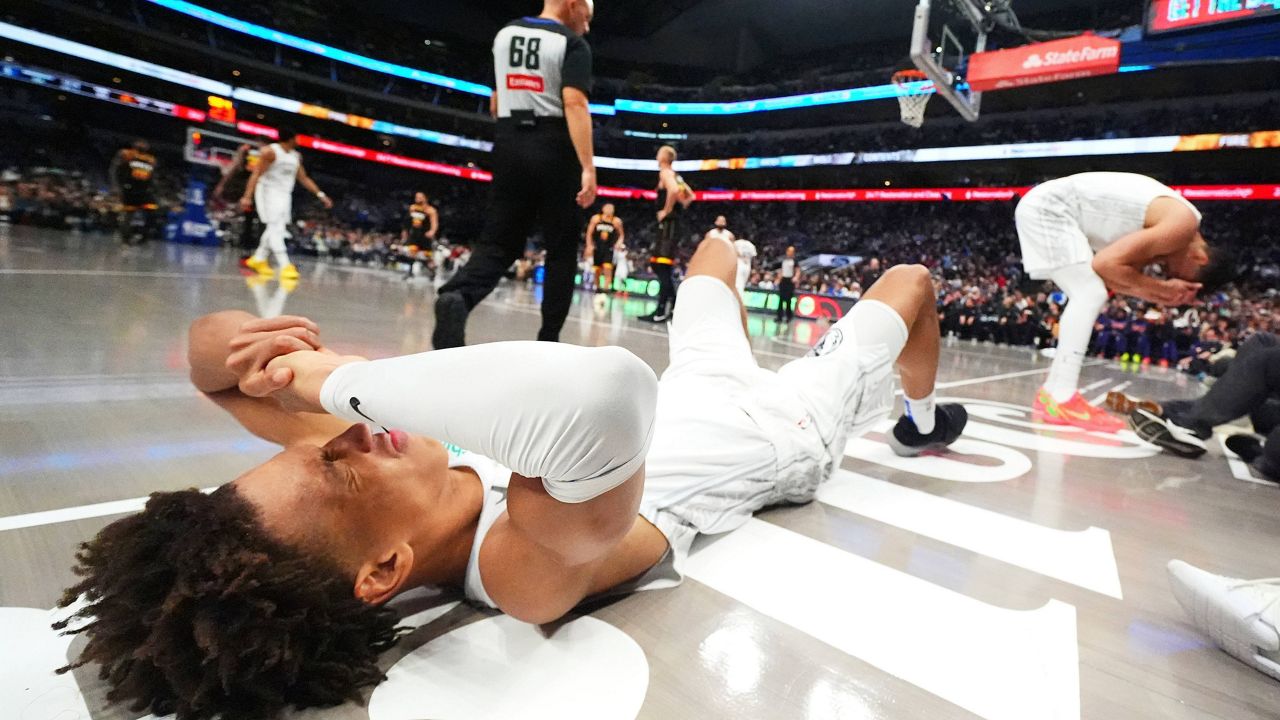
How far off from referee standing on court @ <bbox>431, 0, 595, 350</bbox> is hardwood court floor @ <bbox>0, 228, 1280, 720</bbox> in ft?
3.86

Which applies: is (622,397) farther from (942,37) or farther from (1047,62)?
(1047,62)

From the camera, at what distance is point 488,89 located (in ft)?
81.8

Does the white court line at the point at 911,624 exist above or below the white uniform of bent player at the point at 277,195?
below

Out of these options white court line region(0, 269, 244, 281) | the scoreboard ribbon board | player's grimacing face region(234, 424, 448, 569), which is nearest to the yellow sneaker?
white court line region(0, 269, 244, 281)

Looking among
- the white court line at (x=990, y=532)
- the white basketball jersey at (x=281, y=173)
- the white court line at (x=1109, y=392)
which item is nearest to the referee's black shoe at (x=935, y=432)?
the white court line at (x=990, y=532)

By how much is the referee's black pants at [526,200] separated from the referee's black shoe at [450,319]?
101 millimetres

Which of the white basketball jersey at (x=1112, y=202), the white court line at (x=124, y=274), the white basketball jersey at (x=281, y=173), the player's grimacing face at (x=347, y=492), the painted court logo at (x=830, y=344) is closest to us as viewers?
the player's grimacing face at (x=347, y=492)

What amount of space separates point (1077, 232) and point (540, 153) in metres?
2.68

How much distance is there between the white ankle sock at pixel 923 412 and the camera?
193 cm

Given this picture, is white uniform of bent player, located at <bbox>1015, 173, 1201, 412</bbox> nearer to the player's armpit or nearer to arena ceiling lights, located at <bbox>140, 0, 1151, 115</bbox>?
the player's armpit

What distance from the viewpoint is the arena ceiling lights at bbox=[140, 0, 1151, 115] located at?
20.0 meters

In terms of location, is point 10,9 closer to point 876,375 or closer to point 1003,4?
point 1003,4

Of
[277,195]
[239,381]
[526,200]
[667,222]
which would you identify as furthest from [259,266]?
[239,381]

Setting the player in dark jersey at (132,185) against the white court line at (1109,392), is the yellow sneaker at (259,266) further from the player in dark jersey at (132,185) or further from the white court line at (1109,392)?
the white court line at (1109,392)
